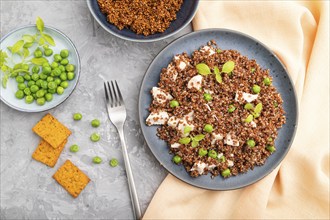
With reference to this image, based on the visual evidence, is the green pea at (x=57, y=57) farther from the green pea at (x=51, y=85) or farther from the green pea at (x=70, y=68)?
the green pea at (x=51, y=85)

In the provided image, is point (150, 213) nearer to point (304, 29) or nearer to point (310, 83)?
point (310, 83)

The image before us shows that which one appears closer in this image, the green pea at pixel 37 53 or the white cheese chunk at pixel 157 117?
the white cheese chunk at pixel 157 117

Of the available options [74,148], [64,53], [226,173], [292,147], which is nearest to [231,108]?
Answer: [226,173]

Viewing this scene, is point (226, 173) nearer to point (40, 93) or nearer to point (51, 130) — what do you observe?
A: point (51, 130)

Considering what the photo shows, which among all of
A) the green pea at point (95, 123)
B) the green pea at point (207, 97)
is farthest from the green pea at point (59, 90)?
the green pea at point (207, 97)

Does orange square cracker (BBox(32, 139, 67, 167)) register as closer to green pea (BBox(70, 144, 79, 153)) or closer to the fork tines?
green pea (BBox(70, 144, 79, 153))
